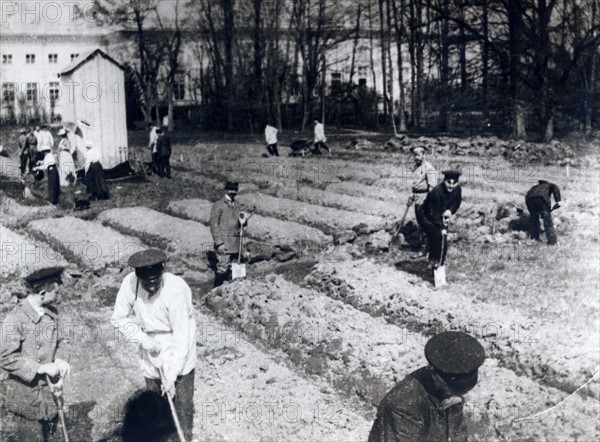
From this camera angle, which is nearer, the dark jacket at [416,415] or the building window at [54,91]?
the dark jacket at [416,415]

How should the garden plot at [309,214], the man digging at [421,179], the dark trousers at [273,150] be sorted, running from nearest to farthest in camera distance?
1. the man digging at [421,179]
2. the dark trousers at [273,150]
3. the garden plot at [309,214]

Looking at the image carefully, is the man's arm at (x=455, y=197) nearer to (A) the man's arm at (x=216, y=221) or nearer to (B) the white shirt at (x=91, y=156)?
(A) the man's arm at (x=216, y=221)

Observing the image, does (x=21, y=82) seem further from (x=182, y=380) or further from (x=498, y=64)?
(x=498, y=64)

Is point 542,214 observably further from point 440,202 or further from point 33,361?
point 33,361

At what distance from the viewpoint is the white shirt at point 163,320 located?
324 centimetres

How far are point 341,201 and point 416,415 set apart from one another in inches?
212

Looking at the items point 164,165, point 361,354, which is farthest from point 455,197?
point 164,165

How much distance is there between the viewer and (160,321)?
330cm

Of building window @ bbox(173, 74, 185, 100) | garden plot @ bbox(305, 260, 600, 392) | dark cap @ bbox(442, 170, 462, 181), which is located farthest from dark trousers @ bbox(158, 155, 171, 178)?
dark cap @ bbox(442, 170, 462, 181)

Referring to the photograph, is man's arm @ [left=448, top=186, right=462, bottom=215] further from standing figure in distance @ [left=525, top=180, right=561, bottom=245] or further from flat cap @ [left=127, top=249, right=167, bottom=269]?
flat cap @ [left=127, top=249, right=167, bottom=269]

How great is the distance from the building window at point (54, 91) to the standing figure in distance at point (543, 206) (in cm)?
430

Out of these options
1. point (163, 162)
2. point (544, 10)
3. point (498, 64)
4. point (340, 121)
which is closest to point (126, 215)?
point (163, 162)

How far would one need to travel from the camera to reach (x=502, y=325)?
4613 mm

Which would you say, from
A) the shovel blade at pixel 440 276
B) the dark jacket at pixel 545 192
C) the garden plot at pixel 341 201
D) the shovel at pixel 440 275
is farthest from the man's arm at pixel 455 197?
the garden plot at pixel 341 201
